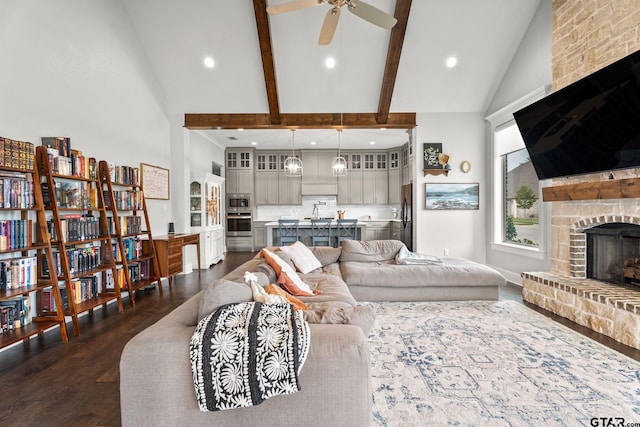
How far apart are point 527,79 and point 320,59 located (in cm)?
310

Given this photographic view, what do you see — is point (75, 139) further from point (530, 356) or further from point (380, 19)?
point (530, 356)

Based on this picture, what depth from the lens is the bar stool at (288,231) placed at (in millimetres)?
7316

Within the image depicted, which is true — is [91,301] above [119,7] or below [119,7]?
below

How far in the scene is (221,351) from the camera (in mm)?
1430

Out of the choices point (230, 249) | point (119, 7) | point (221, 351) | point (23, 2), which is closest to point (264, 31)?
point (119, 7)

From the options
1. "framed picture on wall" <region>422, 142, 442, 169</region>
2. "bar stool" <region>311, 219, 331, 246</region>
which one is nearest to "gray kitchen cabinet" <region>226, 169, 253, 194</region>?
"bar stool" <region>311, 219, 331, 246</region>

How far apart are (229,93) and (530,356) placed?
5.54 metres

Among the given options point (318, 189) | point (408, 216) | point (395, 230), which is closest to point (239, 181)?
point (318, 189)

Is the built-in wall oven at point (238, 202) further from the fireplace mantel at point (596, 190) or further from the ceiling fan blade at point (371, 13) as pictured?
the fireplace mantel at point (596, 190)

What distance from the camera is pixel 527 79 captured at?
15.5 ft

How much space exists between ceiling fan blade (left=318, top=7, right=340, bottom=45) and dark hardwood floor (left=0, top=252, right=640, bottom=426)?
142 inches

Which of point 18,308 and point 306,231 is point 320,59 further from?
point 18,308

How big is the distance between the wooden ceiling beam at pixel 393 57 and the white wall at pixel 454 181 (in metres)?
0.73

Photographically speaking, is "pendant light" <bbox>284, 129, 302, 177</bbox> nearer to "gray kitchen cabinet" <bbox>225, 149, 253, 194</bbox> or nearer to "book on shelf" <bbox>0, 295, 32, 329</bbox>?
"gray kitchen cabinet" <bbox>225, 149, 253, 194</bbox>
